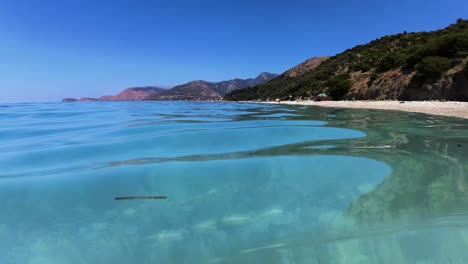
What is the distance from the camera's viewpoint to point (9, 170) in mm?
5785

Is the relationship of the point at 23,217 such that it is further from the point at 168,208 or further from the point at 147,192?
the point at 168,208

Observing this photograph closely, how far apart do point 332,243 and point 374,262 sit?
0.41 metres

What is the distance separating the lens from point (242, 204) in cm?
388

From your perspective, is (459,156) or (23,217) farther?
(459,156)

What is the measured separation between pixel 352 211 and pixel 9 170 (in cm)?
627

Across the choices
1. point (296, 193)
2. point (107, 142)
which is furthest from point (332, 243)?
point (107, 142)

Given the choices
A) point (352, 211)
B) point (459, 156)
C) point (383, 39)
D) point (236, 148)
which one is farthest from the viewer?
point (383, 39)

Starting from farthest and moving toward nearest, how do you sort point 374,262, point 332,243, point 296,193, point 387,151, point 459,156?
point 387,151 → point 459,156 → point 296,193 → point 332,243 → point 374,262

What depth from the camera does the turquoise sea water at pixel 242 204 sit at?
2793mm

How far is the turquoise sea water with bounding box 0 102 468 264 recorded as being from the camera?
279cm

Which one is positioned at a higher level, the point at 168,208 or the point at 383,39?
the point at 383,39

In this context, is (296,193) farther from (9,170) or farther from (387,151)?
(9,170)

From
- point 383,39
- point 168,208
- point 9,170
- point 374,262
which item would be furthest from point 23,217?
point 383,39

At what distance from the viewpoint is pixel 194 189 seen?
4.48 metres
